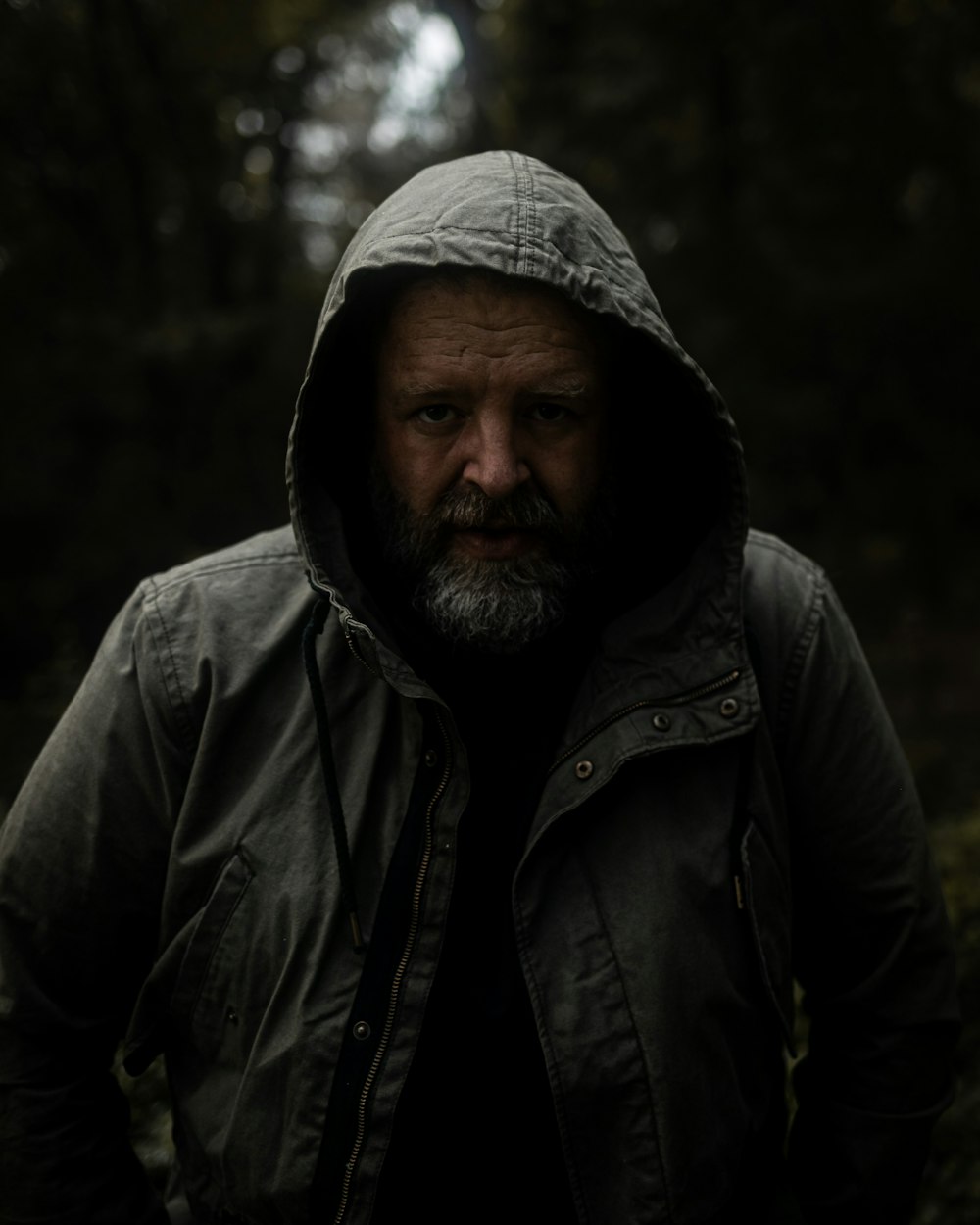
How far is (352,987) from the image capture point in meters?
1.67

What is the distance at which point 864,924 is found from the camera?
1976 millimetres

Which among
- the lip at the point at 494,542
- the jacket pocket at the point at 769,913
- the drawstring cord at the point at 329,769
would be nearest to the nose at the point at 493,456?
the lip at the point at 494,542

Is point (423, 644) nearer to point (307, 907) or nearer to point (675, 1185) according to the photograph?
point (307, 907)

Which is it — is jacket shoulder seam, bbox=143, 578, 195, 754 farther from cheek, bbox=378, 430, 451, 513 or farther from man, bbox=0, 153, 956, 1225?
cheek, bbox=378, 430, 451, 513

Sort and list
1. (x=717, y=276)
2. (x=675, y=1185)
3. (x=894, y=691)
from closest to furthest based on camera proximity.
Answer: (x=675, y=1185) → (x=894, y=691) → (x=717, y=276)

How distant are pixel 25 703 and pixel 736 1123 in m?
7.15

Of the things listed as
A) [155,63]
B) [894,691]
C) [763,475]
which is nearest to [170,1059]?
[894,691]

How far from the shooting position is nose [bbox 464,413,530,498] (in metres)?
1.80

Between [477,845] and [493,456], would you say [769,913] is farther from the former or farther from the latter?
[493,456]

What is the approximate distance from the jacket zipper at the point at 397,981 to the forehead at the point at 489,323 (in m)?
0.66

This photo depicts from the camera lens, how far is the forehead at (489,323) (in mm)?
1798

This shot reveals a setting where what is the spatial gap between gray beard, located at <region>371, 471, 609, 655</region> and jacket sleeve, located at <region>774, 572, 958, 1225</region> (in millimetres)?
485

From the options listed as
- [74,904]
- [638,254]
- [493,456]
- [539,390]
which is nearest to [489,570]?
[493,456]

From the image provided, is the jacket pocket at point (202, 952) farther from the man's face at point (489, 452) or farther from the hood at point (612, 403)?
the man's face at point (489, 452)
